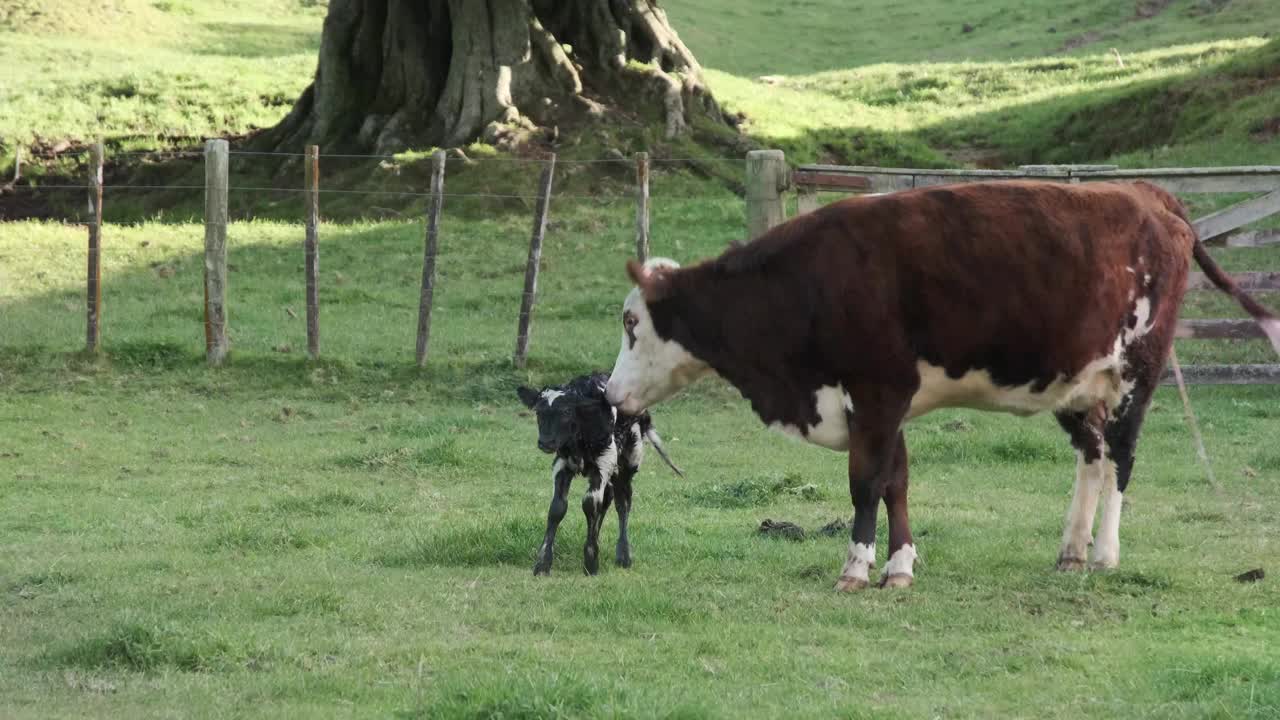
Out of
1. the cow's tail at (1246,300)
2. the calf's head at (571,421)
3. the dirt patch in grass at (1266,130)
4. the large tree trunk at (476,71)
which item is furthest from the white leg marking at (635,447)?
the dirt patch in grass at (1266,130)

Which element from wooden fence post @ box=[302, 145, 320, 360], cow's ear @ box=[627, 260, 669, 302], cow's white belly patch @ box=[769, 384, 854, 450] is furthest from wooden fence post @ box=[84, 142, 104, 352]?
cow's white belly patch @ box=[769, 384, 854, 450]

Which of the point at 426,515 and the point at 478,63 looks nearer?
the point at 426,515

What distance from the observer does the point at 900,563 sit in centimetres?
947

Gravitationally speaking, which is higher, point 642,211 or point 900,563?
point 642,211

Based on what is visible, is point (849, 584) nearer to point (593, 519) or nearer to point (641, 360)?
point (593, 519)

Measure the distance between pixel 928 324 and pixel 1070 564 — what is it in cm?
173

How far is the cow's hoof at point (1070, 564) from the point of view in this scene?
9750 mm

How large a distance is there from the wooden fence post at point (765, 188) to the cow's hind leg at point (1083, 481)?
20.6 ft

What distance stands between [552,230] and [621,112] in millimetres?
4053

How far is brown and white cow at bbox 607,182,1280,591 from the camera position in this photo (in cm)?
934

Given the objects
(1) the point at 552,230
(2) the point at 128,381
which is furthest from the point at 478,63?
(2) the point at 128,381

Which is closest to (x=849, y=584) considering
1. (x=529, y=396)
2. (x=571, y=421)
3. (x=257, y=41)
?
(x=571, y=421)

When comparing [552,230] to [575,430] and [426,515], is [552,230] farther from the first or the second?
[575,430]

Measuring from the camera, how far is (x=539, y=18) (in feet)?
90.3
